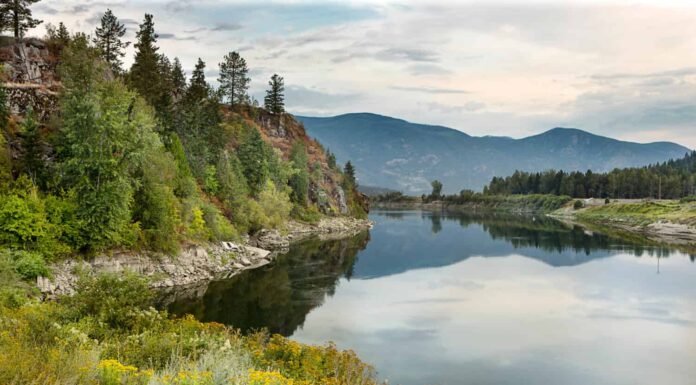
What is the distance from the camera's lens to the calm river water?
1217 inches

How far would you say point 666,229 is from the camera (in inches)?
4887

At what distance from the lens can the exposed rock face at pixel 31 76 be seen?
50.1m

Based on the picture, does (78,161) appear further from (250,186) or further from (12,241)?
(250,186)

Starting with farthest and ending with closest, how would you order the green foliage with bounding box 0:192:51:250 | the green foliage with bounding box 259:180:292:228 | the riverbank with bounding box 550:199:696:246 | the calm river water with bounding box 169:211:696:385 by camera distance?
the riverbank with bounding box 550:199:696:246 < the green foliage with bounding box 259:180:292:228 < the green foliage with bounding box 0:192:51:250 < the calm river water with bounding box 169:211:696:385

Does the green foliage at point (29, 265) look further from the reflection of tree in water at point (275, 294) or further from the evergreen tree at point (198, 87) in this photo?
the evergreen tree at point (198, 87)

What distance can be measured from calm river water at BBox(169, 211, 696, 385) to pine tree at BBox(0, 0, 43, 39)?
3765cm

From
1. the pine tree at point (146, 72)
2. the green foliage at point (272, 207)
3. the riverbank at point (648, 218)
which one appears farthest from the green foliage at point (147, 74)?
the riverbank at point (648, 218)

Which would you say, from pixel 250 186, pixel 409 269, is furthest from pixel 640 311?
pixel 250 186

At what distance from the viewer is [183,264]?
51.9 m

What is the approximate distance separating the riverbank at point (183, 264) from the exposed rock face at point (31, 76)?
59.2 feet

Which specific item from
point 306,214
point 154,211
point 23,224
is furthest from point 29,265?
point 306,214

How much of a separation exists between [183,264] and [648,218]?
432 ft

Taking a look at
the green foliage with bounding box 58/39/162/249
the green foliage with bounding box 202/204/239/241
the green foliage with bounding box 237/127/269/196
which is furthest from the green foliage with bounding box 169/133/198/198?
the green foliage with bounding box 237/127/269/196

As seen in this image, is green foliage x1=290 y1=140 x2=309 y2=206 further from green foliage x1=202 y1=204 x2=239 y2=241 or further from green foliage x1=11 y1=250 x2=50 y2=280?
green foliage x1=11 y1=250 x2=50 y2=280
